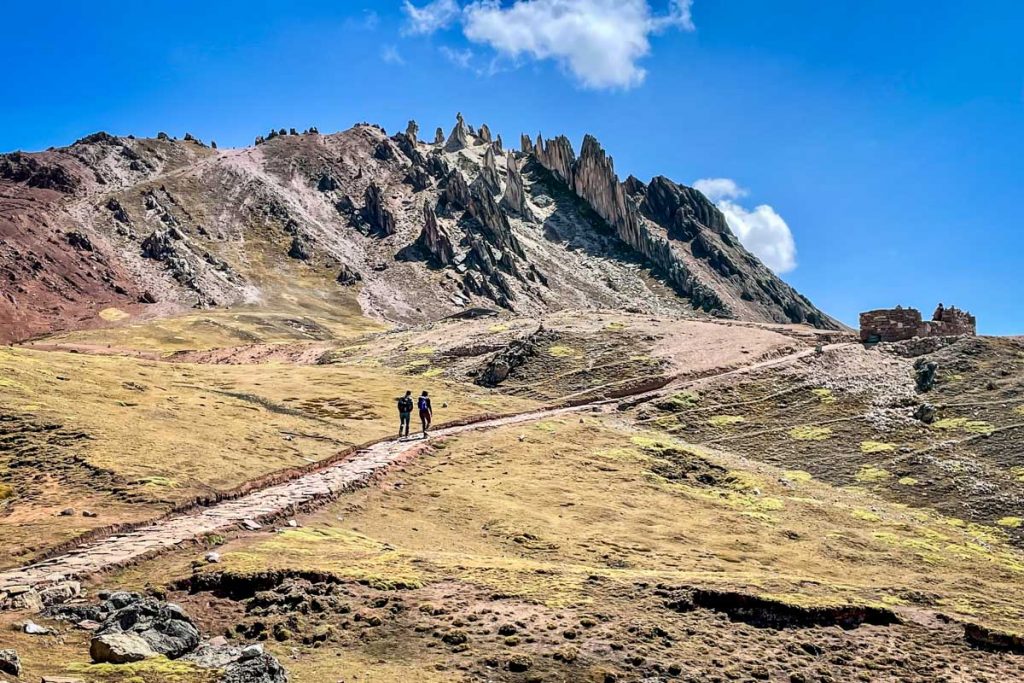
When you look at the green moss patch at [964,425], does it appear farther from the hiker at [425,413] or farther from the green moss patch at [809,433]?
the hiker at [425,413]

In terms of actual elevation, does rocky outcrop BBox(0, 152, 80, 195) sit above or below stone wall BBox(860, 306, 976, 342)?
above

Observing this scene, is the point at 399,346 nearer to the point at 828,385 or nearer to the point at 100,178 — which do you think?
the point at 828,385

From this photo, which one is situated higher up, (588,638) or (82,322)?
(82,322)

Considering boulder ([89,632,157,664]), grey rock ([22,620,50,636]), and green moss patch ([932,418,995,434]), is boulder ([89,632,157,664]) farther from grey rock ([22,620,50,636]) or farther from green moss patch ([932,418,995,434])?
green moss patch ([932,418,995,434])

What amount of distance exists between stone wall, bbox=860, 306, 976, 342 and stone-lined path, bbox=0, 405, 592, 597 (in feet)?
132

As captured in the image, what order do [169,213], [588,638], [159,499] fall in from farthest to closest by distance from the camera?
[169,213] → [159,499] → [588,638]

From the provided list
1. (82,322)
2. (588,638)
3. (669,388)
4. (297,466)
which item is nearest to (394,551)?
(588,638)

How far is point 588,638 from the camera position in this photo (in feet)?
53.8

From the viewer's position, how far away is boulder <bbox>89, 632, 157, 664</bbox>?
13578 millimetres

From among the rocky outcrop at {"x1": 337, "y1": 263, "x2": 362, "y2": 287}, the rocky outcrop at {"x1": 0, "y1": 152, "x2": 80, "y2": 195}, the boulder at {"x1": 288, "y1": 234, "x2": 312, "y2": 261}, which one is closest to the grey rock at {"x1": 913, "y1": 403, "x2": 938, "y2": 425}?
the rocky outcrop at {"x1": 337, "y1": 263, "x2": 362, "y2": 287}

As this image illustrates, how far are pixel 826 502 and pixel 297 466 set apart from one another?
2351 cm

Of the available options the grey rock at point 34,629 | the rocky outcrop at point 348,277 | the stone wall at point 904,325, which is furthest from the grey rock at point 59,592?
the rocky outcrop at point 348,277

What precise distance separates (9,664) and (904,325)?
61.2m

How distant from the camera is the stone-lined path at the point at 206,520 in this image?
733 inches
